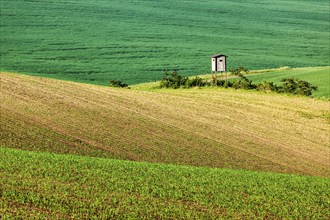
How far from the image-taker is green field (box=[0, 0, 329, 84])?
47812 mm

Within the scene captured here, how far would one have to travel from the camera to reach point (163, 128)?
20609mm

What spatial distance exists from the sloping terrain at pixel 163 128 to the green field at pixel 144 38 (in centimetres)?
1782

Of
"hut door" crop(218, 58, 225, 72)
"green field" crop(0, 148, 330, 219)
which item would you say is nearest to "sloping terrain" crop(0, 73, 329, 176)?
"green field" crop(0, 148, 330, 219)

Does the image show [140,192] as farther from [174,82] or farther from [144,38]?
[144,38]

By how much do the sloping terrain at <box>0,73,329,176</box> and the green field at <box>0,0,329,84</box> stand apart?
1782cm

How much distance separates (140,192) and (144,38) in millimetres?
50920

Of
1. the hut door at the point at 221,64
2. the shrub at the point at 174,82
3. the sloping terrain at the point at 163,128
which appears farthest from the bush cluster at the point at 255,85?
the sloping terrain at the point at 163,128

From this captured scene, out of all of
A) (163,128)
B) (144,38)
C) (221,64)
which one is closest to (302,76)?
(221,64)

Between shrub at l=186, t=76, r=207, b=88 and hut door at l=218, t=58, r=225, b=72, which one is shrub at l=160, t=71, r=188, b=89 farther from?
hut door at l=218, t=58, r=225, b=72

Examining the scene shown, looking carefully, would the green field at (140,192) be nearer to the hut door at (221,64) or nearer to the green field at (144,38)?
the hut door at (221,64)

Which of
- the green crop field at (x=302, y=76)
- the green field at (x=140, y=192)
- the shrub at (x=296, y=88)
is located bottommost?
the green crop field at (x=302, y=76)

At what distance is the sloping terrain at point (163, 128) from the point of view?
16.9m

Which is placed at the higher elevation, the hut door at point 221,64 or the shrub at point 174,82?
the hut door at point 221,64

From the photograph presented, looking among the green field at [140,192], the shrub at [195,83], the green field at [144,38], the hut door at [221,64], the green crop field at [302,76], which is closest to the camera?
the green field at [140,192]
